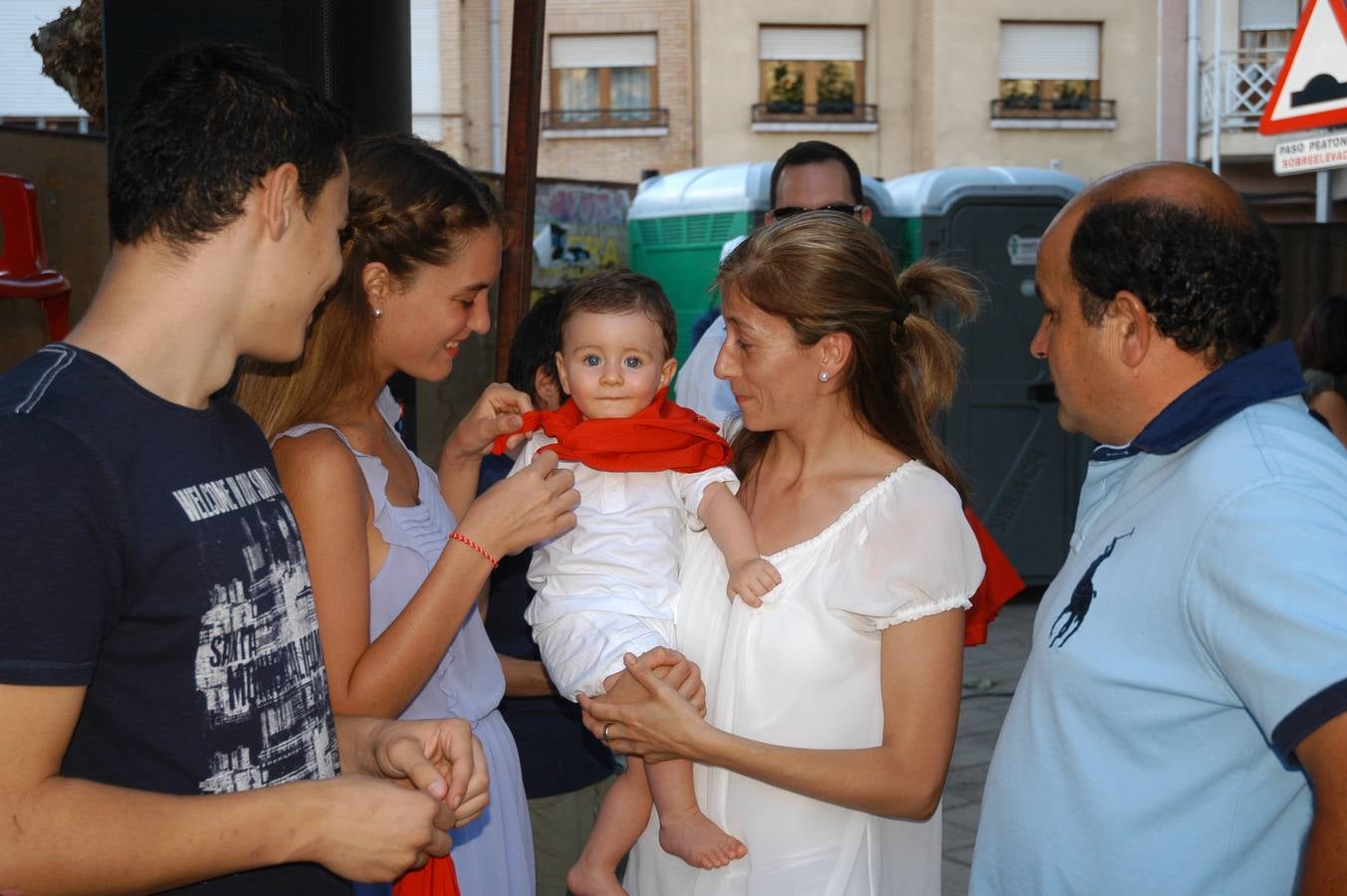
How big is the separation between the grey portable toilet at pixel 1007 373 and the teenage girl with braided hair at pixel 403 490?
650 cm

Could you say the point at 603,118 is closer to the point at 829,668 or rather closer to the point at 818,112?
the point at 818,112

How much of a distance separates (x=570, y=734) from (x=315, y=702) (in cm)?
155

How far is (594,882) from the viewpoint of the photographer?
2.42 meters

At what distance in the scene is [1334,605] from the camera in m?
1.41

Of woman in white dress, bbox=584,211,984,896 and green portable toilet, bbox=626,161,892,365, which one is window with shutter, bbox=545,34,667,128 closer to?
green portable toilet, bbox=626,161,892,365

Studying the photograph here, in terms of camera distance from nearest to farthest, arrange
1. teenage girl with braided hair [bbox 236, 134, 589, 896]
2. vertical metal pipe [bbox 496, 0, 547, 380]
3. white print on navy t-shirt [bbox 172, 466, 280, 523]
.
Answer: white print on navy t-shirt [bbox 172, 466, 280, 523], teenage girl with braided hair [bbox 236, 134, 589, 896], vertical metal pipe [bbox 496, 0, 547, 380]

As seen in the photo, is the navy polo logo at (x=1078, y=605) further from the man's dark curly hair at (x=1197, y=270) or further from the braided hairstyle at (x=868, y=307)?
the braided hairstyle at (x=868, y=307)

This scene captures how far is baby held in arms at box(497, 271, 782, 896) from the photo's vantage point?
232 cm

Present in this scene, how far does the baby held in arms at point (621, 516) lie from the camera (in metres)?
2.32

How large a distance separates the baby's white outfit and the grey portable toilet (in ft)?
20.4

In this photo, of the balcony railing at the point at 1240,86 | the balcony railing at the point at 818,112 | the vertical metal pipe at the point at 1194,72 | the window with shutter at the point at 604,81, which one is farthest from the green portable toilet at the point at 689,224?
the vertical metal pipe at the point at 1194,72

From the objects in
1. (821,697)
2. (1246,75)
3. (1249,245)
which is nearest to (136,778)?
(821,697)

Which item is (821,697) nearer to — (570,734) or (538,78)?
(570,734)

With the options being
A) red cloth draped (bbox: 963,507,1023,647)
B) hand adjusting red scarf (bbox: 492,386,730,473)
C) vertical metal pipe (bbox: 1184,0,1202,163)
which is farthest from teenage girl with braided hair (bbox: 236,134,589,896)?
vertical metal pipe (bbox: 1184,0,1202,163)
